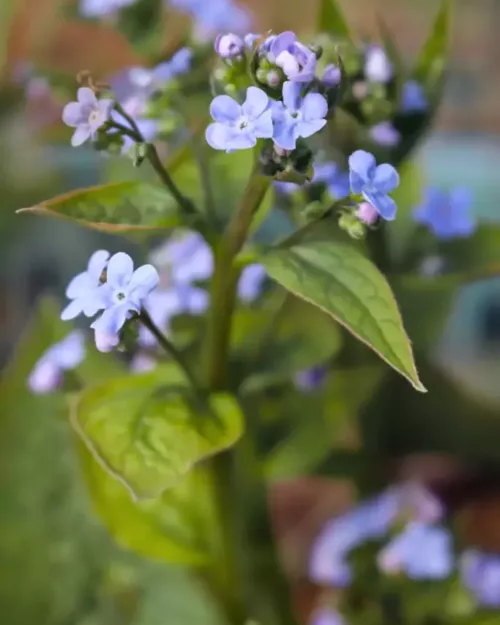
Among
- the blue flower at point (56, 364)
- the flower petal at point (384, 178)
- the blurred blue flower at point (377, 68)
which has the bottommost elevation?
the blue flower at point (56, 364)

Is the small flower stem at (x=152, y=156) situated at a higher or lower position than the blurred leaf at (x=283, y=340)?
higher

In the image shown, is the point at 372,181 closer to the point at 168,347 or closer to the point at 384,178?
the point at 384,178

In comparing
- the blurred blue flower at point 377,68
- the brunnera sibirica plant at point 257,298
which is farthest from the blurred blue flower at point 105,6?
the blurred blue flower at point 377,68

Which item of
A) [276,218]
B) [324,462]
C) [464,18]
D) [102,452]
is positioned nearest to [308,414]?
[324,462]

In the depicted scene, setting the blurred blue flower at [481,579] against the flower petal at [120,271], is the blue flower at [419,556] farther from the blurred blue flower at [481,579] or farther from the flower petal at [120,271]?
the flower petal at [120,271]

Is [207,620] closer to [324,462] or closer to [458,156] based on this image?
[324,462]
